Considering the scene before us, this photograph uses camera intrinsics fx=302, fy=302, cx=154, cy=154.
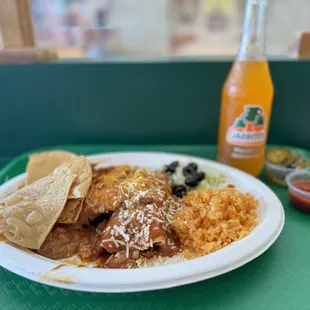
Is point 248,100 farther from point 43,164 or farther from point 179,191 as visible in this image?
point 43,164

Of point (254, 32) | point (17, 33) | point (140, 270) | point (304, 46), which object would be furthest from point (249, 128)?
point (17, 33)

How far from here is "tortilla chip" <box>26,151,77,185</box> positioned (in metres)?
1.30

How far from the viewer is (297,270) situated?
3.10 feet

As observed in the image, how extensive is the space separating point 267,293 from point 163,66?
1.27 metres

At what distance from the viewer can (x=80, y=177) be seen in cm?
114

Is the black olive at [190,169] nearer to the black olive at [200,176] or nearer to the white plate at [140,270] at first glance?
the black olive at [200,176]

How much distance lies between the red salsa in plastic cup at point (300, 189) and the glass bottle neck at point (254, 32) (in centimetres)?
56

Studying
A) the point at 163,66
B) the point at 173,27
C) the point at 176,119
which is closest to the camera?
the point at 163,66

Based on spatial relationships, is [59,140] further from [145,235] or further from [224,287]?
[224,287]

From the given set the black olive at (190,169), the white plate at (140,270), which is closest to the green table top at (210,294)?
the white plate at (140,270)

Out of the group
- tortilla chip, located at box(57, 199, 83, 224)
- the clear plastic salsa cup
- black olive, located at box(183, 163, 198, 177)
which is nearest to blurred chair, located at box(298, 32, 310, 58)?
the clear plastic salsa cup

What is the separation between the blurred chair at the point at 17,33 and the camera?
1.64 meters

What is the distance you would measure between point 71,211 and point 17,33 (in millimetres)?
1175

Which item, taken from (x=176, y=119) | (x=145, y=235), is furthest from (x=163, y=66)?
(x=145, y=235)
